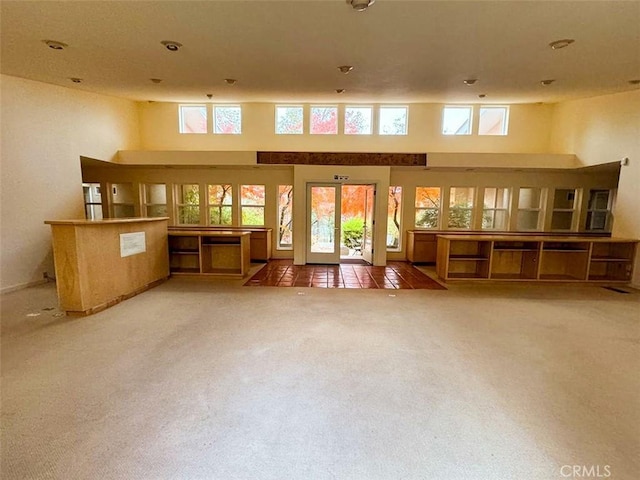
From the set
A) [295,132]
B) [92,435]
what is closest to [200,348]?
[92,435]

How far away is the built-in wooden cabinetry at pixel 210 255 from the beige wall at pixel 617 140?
25.0 ft

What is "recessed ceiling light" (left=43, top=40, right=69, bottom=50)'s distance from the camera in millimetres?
3713

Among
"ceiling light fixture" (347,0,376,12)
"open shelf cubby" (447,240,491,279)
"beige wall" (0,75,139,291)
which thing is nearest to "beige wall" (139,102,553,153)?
"beige wall" (0,75,139,291)

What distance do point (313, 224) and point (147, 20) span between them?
515 centimetres

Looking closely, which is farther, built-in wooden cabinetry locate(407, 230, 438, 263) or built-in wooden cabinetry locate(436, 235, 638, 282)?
built-in wooden cabinetry locate(407, 230, 438, 263)

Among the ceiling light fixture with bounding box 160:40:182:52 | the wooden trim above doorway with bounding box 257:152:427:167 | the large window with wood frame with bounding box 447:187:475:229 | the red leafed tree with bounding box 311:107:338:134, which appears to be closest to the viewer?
the ceiling light fixture with bounding box 160:40:182:52

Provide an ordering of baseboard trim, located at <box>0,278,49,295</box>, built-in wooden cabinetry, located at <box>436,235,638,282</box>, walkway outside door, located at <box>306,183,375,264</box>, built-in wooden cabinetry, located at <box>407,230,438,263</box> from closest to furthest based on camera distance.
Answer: baseboard trim, located at <box>0,278,49,295</box>, built-in wooden cabinetry, located at <box>436,235,638,282</box>, walkway outside door, located at <box>306,183,375,264</box>, built-in wooden cabinetry, located at <box>407,230,438,263</box>

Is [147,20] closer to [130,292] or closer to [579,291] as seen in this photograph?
[130,292]

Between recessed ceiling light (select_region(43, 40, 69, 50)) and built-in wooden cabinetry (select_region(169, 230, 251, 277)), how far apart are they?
3.19 metres

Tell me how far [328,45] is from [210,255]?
445cm

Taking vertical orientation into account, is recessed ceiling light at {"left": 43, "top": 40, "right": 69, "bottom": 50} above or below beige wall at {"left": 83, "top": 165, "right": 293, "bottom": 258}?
above

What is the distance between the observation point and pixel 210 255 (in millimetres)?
6242

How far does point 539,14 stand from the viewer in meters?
2.99

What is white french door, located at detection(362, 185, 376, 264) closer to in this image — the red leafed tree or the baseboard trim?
the red leafed tree
